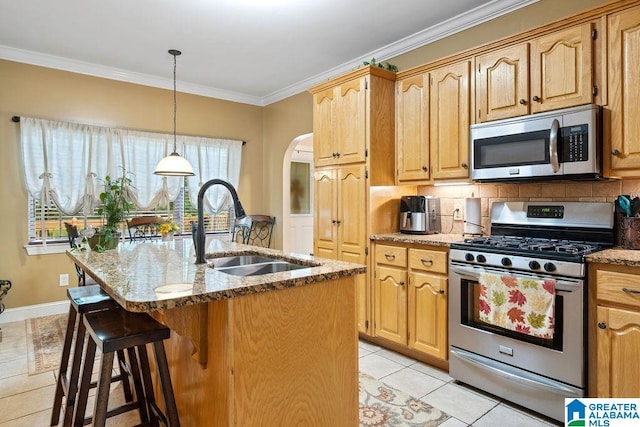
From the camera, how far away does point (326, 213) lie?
3.65 m

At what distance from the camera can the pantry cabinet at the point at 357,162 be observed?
3213mm

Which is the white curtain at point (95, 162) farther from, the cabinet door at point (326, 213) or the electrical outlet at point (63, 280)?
the cabinet door at point (326, 213)

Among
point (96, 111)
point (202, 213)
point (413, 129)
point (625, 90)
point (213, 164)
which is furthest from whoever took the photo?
point (213, 164)

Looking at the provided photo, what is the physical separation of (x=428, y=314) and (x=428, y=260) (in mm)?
399

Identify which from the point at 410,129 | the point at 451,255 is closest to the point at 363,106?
the point at 410,129

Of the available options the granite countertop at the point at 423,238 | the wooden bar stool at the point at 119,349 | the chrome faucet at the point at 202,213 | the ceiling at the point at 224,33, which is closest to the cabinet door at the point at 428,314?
the granite countertop at the point at 423,238

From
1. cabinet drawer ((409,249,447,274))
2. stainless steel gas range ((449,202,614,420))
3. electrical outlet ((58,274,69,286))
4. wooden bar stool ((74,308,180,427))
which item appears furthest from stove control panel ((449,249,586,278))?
electrical outlet ((58,274,69,286))

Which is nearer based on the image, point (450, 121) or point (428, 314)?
point (428, 314)

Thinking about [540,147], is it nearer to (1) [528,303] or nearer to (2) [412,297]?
(1) [528,303]

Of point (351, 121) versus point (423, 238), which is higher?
point (351, 121)

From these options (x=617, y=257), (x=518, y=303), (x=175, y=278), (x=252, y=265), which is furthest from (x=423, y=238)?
(x=175, y=278)

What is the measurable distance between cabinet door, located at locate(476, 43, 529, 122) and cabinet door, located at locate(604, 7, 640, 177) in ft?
1.51

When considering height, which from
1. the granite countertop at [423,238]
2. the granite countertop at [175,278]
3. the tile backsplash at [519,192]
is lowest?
the granite countertop at [175,278]

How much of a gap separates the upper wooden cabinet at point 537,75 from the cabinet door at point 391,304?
1355 millimetres
